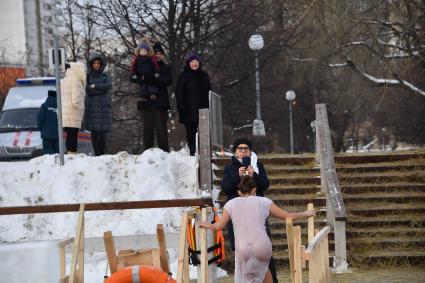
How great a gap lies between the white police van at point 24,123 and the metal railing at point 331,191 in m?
5.67

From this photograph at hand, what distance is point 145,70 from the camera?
56.4 feet

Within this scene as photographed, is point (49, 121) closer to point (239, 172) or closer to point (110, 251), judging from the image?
point (239, 172)

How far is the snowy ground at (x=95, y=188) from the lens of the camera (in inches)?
632

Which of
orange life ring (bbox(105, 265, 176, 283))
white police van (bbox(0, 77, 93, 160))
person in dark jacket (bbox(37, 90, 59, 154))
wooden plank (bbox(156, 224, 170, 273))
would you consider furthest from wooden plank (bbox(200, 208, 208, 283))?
white police van (bbox(0, 77, 93, 160))

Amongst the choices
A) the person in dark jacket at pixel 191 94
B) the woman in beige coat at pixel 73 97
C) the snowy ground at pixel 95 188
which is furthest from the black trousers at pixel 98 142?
the person in dark jacket at pixel 191 94

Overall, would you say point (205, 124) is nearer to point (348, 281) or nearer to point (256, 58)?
point (348, 281)

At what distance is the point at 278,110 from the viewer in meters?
46.3

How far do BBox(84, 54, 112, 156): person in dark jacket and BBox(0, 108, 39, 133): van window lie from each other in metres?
4.63

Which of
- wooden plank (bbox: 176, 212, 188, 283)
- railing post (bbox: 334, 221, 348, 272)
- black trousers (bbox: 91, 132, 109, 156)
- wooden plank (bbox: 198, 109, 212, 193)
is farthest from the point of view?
Result: black trousers (bbox: 91, 132, 109, 156)

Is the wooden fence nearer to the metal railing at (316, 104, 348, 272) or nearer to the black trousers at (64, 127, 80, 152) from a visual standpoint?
the metal railing at (316, 104, 348, 272)

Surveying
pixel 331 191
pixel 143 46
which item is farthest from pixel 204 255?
pixel 143 46

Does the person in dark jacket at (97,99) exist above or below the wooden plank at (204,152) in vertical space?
above

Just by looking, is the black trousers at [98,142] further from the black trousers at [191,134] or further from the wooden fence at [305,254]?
the wooden fence at [305,254]

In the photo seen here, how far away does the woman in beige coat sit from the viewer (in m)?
17.4
